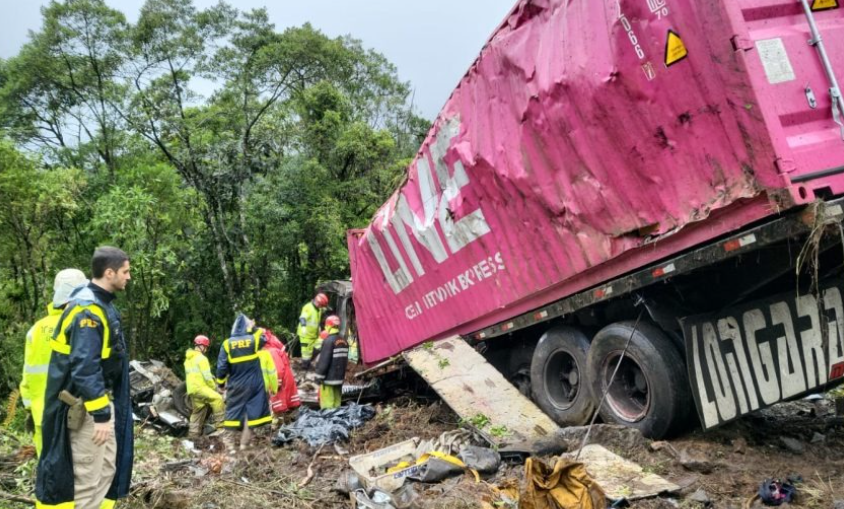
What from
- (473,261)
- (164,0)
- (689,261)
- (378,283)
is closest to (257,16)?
(164,0)

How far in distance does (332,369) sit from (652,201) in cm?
469

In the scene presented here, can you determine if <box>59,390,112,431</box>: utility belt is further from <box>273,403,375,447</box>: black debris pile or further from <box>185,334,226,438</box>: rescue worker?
<box>185,334,226,438</box>: rescue worker

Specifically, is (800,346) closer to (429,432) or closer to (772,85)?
(772,85)

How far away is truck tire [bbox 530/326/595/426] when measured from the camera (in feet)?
16.4

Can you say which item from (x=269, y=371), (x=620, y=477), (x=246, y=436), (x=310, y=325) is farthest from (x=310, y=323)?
(x=620, y=477)

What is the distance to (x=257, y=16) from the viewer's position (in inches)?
630

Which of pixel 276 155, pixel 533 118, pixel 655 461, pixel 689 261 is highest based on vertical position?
pixel 276 155

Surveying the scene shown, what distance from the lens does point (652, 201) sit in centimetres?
382

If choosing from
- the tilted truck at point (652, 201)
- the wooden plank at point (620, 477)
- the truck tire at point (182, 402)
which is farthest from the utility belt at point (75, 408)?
the truck tire at point (182, 402)

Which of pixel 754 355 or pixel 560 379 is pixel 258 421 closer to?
pixel 560 379

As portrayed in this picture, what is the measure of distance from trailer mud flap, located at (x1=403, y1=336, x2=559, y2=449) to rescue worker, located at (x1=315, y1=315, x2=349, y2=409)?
1.39 meters

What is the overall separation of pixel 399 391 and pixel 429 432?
6.87ft

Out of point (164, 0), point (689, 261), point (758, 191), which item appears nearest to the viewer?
point (758, 191)

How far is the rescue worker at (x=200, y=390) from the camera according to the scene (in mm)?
7566
